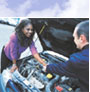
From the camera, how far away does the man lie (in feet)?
6.45

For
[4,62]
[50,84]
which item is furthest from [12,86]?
[50,84]

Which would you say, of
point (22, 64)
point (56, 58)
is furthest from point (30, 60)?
point (56, 58)

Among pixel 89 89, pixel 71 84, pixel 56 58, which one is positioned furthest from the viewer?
pixel 56 58

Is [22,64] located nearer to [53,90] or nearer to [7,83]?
[7,83]

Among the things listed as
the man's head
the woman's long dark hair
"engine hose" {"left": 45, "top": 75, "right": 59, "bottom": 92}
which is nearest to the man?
the man's head

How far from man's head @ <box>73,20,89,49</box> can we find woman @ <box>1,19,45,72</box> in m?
0.53

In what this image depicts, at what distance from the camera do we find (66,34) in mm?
2195

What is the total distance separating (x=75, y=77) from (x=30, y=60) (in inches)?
24.6

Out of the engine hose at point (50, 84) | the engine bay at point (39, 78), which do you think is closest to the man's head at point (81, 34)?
the engine bay at point (39, 78)

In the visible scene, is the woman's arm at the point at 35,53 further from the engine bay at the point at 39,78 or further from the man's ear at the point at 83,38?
the man's ear at the point at 83,38

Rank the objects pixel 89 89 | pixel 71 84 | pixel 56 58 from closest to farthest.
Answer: pixel 89 89, pixel 71 84, pixel 56 58

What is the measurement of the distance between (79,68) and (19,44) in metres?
0.81

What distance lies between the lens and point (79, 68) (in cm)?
198

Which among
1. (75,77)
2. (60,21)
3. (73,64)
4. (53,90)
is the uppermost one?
(60,21)
